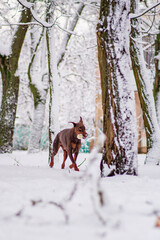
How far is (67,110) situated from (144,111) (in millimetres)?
15689

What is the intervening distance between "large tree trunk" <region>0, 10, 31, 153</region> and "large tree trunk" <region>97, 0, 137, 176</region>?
22.2 ft

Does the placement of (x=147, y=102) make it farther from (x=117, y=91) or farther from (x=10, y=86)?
(x=10, y=86)

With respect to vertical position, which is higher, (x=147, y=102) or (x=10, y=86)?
(x=10, y=86)

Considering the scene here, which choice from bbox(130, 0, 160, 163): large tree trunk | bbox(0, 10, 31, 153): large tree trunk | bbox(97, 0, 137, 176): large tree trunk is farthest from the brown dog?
bbox(0, 10, 31, 153): large tree trunk

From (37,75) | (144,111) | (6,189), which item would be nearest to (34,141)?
(37,75)

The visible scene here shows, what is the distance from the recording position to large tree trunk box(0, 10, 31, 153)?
36.9 feet

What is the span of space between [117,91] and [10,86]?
7339 mm

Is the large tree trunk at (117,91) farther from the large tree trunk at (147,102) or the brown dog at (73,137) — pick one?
the large tree trunk at (147,102)

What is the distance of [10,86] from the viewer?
11.6 meters

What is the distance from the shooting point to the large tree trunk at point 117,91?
4.95 meters

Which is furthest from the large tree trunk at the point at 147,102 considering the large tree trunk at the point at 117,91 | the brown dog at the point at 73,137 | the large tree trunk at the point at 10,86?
the large tree trunk at the point at 10,86

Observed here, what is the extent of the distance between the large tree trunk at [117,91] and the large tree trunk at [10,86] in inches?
267

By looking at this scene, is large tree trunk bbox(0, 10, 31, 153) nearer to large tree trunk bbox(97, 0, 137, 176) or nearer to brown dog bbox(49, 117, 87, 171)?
brown dog bbox(49, 117, 87, 171)

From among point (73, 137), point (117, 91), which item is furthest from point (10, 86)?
point (117, 91)
